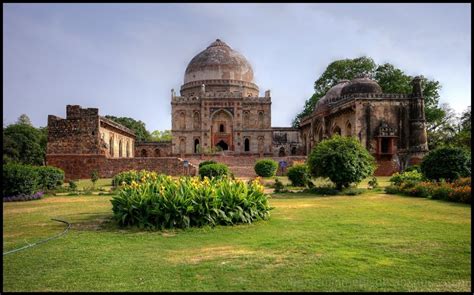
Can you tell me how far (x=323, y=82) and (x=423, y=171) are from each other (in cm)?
2872

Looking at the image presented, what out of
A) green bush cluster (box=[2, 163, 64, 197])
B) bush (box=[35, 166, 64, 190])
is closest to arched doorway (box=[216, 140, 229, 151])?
bush (box=[35, 166, 64, 190])

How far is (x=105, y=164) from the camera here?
2311cm

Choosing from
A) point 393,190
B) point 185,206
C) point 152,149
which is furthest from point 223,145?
point 185,206

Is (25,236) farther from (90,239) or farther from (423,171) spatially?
(423,171)

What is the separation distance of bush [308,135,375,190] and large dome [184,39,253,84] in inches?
1114

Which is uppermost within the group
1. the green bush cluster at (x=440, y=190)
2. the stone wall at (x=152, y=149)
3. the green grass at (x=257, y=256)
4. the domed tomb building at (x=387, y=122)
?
the domed tomb building at (x=387, y=122)

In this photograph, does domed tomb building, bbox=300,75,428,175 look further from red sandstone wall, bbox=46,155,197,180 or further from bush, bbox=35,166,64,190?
bush, bbox=35,166,64,190

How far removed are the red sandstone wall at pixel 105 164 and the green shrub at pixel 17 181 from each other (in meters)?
10.1

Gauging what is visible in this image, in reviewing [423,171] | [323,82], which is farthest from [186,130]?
[423,171]

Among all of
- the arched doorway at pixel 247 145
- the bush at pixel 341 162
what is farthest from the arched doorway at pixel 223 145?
the bush at pixel 341 162

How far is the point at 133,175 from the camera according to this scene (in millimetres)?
15312

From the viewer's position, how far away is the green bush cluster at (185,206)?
695 cm

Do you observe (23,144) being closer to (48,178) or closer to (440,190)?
(48,178)

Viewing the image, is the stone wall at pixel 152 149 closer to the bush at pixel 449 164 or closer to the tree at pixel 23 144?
the tree at pixel 23 144
